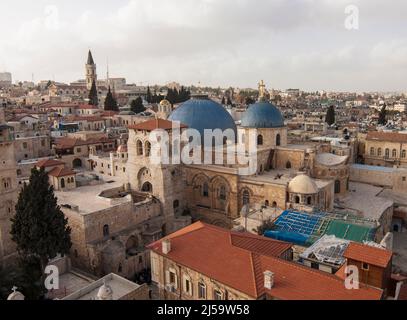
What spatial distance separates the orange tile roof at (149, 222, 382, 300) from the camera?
1314 centimetres

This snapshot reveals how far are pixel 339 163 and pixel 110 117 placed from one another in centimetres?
3817

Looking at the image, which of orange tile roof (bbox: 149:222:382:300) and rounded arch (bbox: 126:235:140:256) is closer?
orange tile roof (bbox: 149:222:382:300)

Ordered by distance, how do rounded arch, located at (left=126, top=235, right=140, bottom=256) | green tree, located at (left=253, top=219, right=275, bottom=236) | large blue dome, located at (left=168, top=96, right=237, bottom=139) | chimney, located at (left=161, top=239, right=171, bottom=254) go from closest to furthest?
chimney, located at (left=161, top=239, right=171, bottom=254) → green tree, located at (left=253, top=219, right=275, bottom=236) → rounded arch, located at (left=126, top=235, right=140, bottom=256) → large blue dome, located at (left=168, top=96, right=237, bottom=139)

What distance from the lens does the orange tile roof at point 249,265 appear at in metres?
13.1

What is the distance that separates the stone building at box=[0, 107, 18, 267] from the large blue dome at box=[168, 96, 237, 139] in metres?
15.8

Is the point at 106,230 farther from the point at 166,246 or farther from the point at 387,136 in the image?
the point at 387,136

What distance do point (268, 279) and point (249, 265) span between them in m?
1.37

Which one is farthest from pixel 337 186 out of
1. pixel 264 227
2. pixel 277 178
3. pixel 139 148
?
pixel 139 148

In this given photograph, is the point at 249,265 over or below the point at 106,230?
over

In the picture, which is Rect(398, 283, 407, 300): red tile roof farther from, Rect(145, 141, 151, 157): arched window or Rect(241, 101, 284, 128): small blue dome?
Rect(241, 101, 284, 128): small blue dome

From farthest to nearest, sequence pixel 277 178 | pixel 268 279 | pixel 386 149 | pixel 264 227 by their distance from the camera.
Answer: pixel 386 149 < pixel 277 178 < pixel 264 227 < pixel 268 279

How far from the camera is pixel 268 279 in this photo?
13.4 m

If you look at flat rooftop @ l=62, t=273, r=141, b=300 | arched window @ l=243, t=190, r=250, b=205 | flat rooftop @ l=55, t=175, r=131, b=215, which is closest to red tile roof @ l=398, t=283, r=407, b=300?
flat rooftop @ l=62, t=273, r=141, b=300
